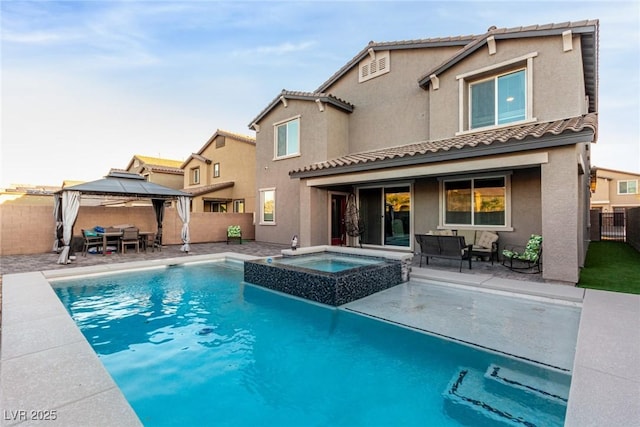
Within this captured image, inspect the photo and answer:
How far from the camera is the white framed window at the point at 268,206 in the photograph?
16578 mm

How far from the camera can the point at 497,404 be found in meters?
3.10

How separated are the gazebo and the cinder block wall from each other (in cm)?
67

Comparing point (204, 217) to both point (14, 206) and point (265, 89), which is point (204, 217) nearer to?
point (14, 206)

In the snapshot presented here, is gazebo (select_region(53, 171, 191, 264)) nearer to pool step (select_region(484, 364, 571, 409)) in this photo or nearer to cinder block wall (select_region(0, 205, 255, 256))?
cinder block wall (select_region(0, 205, 255, 256))

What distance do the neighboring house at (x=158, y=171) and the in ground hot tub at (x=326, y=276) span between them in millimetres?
23767

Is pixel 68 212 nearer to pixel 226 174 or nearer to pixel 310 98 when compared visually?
pixel 310 98

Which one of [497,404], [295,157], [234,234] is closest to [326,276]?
[497,404]

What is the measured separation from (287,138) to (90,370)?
14128mm

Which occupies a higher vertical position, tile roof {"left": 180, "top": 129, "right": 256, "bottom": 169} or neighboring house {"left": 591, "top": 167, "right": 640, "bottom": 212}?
tile roof {"left": 180, "top": 129, "right": 256, "bottom": 169}

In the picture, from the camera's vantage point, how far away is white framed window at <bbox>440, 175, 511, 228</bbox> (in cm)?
1001

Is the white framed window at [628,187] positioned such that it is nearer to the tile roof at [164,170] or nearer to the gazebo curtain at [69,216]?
the gazebo curtain at [69,216]

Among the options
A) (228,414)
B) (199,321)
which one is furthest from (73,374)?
(199,321)

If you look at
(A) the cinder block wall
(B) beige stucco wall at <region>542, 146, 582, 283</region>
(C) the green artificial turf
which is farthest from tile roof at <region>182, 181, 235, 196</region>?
(C) the green artificial turf

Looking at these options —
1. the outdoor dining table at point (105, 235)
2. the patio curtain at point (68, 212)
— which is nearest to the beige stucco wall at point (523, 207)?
the patio curtain at point (68, 212)
